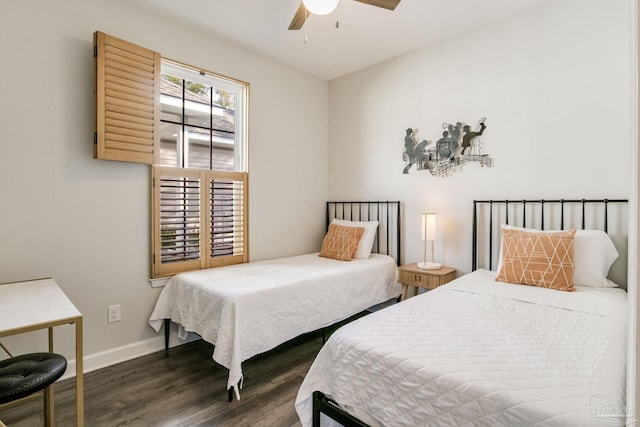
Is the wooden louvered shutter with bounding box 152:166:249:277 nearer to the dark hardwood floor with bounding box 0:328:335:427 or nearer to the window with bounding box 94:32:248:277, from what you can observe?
the window with bounding box 94:32:248:277

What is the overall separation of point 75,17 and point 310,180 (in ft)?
7.99

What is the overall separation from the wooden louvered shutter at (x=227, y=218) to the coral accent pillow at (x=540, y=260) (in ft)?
7.21

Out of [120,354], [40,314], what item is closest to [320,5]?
[40,314]

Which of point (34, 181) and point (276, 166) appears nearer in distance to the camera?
point (34, 181)

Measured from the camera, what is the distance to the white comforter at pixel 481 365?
969 mm

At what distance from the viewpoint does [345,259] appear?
3.18 m

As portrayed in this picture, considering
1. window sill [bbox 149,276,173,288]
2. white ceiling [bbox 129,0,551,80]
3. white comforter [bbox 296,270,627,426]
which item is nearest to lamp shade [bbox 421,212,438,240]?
white comforter [bbox 296,270,627,426]

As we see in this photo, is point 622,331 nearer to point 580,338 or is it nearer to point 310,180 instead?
point 580,338

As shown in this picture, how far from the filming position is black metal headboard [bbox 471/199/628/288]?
221 centimetres

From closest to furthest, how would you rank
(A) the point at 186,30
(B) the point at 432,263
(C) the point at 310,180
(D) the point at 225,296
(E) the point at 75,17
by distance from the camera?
(D) the point at 225,296 → (E) the point at 75,17 → (A) the point at 186,30 → (B) the point at 432,263 → (C) the point at 310,180

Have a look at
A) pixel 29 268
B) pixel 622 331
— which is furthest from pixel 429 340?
pixel 29 268

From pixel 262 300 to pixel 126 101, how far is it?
1688mm

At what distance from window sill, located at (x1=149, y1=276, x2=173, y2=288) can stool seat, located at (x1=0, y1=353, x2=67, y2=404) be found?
1034 mm

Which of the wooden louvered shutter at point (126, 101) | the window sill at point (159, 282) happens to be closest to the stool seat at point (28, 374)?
the window sill at point (159, 282)
